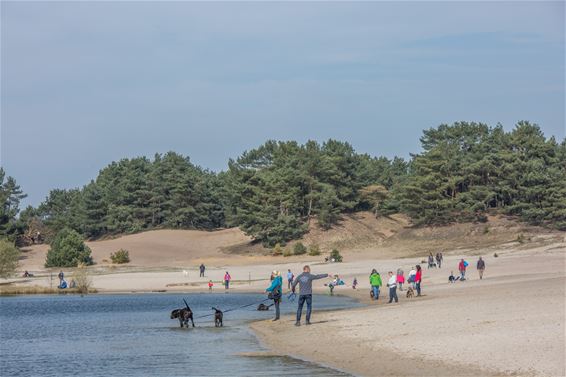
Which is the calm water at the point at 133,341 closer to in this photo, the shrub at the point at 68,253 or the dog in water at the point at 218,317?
the dog in water at the point at 218,317

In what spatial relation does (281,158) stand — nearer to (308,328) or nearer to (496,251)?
(496,251)

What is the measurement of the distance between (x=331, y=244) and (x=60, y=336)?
58657 millimetres

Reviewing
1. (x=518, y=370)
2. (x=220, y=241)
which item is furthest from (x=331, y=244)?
(x=518, y=370)

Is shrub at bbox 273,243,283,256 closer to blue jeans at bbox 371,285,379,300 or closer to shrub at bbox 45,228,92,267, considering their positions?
shrub at bbox 45,228,92,267

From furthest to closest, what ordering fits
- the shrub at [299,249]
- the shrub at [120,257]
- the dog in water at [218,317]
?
1. the shrub at [120,257]
2. the shrub at [299,249]
3. the dog in water at [218,317]

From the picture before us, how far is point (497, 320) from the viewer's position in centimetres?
2417

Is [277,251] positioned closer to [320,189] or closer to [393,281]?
[320,189]

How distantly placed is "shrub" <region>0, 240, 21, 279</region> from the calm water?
17438mm

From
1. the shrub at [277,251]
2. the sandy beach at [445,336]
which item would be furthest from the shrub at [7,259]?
the sandy beach at [445,336]

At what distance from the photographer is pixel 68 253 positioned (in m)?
86.7

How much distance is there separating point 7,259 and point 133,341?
4312 centimetres

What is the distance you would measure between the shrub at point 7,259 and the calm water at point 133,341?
17438 mm

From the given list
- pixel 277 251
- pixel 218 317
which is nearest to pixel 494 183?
pixel 277 251

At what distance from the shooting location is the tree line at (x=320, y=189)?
88.7 metres
